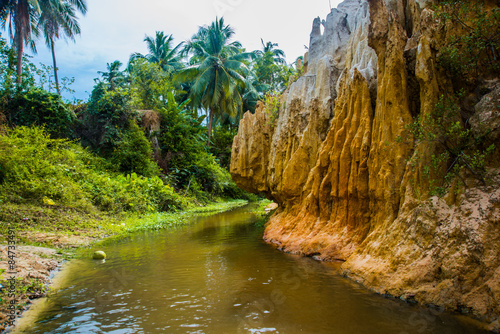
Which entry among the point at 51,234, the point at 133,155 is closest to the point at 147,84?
the point at 133,155

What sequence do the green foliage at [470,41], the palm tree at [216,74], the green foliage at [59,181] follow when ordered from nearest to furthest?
1. the green foliage at [470,41]
2. the green foliage at [59,181]
3. the palm tree at [216,74]

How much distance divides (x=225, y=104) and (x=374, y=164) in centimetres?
2472

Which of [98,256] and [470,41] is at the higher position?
[470,41]

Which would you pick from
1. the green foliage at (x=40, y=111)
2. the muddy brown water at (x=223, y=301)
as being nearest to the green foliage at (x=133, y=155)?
the green foliage at (x=40, y=111)

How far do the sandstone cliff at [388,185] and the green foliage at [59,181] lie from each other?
24.3ft

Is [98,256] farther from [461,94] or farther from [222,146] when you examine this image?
[222,146]

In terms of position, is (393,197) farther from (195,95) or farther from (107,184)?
(195,95)

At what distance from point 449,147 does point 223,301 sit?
3907 millimetres

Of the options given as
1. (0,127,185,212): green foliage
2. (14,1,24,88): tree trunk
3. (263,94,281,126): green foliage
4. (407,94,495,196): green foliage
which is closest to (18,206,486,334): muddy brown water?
(407,94,495,196): green foliage

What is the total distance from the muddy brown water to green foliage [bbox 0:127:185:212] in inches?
198

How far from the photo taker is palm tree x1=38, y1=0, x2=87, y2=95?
2284 cm

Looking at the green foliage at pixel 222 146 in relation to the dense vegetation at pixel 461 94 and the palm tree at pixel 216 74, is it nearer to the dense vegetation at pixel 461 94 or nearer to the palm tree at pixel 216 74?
the palm tree at pixel 216 74

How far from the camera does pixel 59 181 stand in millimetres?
11664

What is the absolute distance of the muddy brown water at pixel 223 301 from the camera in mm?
3672
